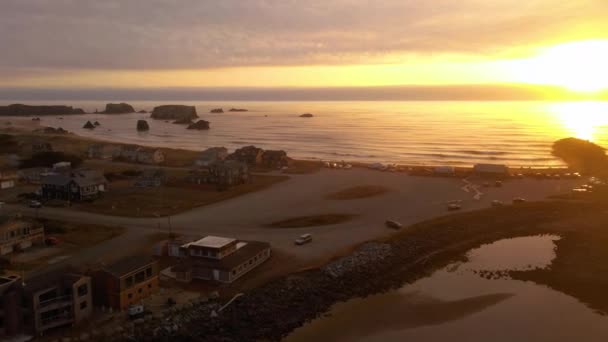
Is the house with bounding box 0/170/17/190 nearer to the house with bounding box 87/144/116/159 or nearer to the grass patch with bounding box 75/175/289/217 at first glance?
the grass patch with bounding box 75/175/289/217

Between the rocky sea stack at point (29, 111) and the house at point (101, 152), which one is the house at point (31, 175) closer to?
the house at point (101, 152)

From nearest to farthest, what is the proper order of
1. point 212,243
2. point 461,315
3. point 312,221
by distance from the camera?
point 461,315
point 212,243
point 312,221

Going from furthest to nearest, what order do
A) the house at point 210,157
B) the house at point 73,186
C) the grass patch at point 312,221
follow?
the house at point 210,157 < the house at point 73,186 < the grass patch at point 312,221

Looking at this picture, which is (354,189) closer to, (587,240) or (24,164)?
(587,240)

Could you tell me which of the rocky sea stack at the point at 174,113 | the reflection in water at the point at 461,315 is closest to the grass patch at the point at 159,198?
the reflection in water at the point at 461,315

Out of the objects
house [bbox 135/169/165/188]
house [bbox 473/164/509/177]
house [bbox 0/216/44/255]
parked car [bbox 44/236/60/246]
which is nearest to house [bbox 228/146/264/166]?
house [bbox 135/169/165/188]

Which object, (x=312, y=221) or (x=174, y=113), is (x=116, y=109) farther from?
(x=312, y=221)

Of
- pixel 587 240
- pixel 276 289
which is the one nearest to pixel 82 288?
pixel 276 289

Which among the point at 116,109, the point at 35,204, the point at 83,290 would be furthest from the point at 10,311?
the point at 116,109
